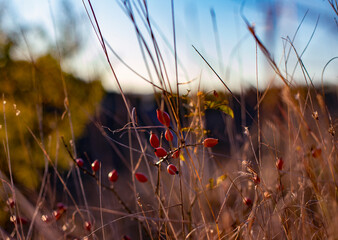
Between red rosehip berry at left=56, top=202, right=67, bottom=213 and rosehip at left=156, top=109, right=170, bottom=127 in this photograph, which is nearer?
rosehip at left=156, top=109, right=170, bottom=127

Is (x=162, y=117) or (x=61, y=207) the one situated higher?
(x=162, y=117)

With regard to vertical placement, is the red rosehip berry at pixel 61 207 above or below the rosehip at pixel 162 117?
below

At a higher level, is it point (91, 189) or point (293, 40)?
point (293, 40)

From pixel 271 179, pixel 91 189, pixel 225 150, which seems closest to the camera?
pixel 271 179

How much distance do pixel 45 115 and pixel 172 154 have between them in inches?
144

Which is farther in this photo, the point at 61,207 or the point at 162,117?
the point at 61,207

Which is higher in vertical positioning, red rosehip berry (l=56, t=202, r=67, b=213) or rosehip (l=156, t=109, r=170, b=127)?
rosehip (l=156, t=109, r=170, b=127)

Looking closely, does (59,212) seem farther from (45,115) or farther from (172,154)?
(45,115)

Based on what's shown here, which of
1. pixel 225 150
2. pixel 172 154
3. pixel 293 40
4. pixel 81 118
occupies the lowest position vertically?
pixel 225 150

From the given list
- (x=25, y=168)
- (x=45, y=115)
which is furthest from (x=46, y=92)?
(x=25, y=168)

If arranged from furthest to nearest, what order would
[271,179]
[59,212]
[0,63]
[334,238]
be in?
[0,63] → [271,179] → [59,212] → [334,238]

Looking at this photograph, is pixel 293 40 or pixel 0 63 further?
pixel 0 63

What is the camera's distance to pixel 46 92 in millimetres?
3977

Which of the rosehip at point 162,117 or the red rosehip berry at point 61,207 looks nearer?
the rosehip at point 162,117
